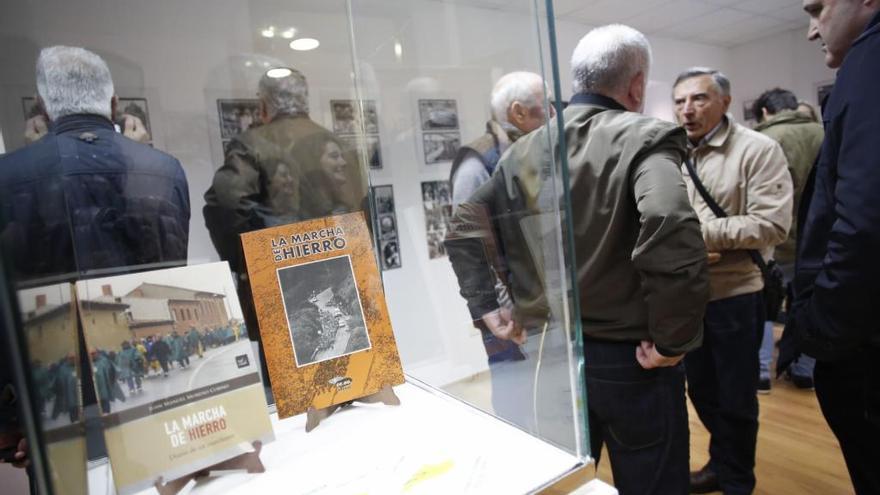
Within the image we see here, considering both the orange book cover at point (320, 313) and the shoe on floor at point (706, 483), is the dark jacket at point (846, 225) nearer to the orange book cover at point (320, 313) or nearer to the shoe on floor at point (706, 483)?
the orange book cover at point (320, 313)

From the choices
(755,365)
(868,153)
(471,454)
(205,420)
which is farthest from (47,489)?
(755,365)

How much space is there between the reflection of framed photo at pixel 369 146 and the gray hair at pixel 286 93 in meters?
0.11

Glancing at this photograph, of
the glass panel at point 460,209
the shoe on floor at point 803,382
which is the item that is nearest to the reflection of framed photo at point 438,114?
the glass panel at point 460,209

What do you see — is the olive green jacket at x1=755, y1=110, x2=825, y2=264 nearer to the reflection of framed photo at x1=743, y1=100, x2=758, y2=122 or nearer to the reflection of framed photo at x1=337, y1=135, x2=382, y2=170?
the reflection of framed photo at x1=337, y1=135, x2=382, y2=170

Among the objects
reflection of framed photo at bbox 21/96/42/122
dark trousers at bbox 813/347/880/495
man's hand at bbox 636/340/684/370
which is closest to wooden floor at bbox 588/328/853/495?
dark trousers at bbox 813/347/880/495

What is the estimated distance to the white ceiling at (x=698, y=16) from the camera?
13.3 ft

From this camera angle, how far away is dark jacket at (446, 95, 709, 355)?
890mm

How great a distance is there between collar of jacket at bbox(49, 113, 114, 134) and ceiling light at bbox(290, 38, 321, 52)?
33 centimetres

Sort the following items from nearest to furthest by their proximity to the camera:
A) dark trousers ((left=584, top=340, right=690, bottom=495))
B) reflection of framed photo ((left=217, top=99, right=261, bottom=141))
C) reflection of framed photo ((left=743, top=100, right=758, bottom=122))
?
reflection of framed photo ((left=217, top=99, right=261, bottom=141)) < dark trousers ((left=584, top=340, right=690, bottom=495)) < reflection of framed photo ((left=743, top=100, right=758, bottom=122))

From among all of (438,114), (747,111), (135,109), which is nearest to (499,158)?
(438,114)

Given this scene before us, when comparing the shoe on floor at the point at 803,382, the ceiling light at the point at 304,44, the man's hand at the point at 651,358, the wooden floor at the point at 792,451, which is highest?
the ceiling light at the point at 304,44

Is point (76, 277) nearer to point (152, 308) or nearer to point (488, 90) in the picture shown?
point (152, 308)

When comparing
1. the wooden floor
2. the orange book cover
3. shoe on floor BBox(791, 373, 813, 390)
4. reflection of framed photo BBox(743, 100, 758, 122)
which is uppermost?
reflection of framed photo BBox(743, 100, 758, 122)

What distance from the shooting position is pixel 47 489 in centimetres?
35
